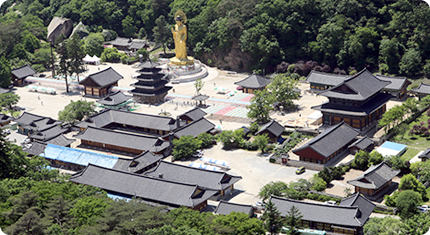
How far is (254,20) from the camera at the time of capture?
404 ft

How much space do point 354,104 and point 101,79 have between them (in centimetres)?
5153

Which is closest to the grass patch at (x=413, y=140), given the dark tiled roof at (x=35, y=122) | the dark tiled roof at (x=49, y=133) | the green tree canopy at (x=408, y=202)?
the green tree canopy at (x=408, y=202)

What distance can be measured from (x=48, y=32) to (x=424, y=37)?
10308 cm

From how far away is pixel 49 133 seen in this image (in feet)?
275

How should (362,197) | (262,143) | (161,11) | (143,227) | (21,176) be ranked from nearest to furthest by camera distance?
(143,227), (362,197), (21,176), (262,143), (161,11)

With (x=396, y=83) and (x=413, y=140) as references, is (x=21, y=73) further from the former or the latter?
(x=413, y=140)

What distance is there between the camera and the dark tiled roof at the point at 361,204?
56675 mm

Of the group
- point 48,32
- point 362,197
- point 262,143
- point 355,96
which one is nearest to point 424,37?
point 355,96

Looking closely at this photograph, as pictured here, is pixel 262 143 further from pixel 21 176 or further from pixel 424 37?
pixel 424 37

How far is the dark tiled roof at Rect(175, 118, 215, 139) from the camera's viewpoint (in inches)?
3167

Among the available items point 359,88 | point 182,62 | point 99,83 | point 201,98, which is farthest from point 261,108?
point 182,62

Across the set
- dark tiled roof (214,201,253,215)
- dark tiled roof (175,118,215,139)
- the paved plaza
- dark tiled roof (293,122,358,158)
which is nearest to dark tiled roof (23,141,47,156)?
dark tiled roof (175,118,215,139)

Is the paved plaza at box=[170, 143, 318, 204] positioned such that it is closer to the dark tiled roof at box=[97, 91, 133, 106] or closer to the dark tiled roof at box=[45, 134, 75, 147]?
the dark tiled roof at box=[45, 134, 75, 147]

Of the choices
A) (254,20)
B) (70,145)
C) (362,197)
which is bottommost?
(70,145)
